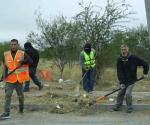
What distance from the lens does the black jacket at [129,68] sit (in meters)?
13.5

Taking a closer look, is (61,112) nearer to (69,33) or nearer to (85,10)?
(85,10)

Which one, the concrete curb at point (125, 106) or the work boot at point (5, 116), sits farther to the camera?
the concrete curb at point (125, 106)

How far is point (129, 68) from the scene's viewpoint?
13508 millimetres

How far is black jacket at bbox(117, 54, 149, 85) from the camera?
13.5 m

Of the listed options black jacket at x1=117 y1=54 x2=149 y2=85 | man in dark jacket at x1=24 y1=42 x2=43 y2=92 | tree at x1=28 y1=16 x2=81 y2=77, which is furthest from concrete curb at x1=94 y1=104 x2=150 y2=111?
tree at x1=28 y1=16 x2=81 y2=77

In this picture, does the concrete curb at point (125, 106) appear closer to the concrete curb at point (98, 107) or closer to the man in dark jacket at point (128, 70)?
the concrete curb at point (98, 107)

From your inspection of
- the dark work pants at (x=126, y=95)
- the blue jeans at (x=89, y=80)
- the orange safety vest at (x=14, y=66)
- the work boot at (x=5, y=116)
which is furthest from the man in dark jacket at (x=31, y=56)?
the work boot at (x=5, y=116)

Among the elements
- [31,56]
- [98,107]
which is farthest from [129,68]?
[31,56]

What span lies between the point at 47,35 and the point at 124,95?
14823 mm

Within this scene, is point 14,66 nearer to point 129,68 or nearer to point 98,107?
point 98,107

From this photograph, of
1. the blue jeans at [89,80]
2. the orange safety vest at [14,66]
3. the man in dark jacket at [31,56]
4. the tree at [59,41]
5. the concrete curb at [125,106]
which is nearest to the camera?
the orange safety vest at [14,66]

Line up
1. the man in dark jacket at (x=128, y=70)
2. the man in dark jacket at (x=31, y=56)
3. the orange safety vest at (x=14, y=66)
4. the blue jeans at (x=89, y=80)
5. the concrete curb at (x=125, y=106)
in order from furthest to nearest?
1. the man in dark jacket at (x=31, y=56)
2. the blue jeans at (x=89, y=80)
3. the concrete curb at (x=125, y=106)
4. the man in dark jacket at (x=128, y=70)
5. the orange safety vest at (x=14, y=66)

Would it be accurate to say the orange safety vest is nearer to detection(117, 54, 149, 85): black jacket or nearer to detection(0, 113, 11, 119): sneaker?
detection(0, 113, 11, 119): sneaker

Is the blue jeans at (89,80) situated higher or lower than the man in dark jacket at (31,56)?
lower
